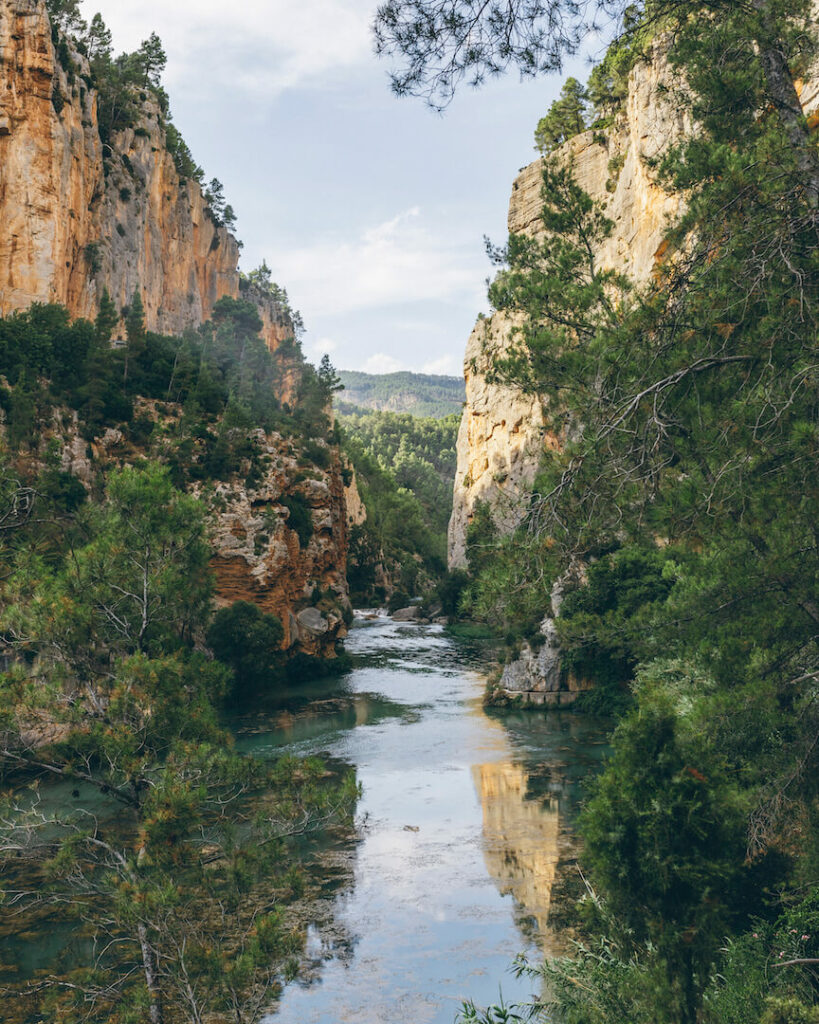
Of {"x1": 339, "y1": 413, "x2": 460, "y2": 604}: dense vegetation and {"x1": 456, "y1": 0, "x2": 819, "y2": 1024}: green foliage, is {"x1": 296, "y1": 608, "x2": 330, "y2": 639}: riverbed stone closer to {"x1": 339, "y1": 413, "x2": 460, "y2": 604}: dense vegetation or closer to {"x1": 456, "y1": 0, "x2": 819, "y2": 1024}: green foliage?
{"x1": 339, "y1": 413, "x2": 460, "y2": 604}: dense vegetation

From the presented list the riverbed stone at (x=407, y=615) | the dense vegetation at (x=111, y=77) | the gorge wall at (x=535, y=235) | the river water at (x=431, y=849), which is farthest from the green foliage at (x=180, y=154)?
the river water at (x=431, y=849)

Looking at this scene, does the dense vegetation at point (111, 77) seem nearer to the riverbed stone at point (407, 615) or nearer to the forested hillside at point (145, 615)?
the forested hillside at point (145, 615)

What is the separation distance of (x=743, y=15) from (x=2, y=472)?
376 inches

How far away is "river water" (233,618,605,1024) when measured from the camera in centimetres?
1081

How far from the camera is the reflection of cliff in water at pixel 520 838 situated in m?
13.4

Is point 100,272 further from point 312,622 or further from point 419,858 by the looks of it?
point 419,858

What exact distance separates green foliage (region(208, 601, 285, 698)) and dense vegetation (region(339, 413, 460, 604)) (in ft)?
117

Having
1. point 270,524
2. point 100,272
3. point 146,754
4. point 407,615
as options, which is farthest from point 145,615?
point 407,615

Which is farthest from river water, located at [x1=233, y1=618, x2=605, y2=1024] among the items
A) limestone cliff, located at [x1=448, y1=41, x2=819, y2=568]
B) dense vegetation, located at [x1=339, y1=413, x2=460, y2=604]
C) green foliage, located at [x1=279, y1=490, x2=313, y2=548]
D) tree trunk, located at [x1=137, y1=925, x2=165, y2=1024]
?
dense vegetation, located at [x1=339, y1=413, x2=460, y2=604]

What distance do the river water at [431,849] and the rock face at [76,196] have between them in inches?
1016

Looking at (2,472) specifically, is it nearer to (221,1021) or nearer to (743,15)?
(221,1021)

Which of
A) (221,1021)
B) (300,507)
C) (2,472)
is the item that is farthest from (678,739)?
(300,507)

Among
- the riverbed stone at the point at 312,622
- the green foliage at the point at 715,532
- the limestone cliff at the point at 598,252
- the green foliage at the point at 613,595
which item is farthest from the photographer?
the riverbed stone at the point at 312,622

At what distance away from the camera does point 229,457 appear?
3619 cm
